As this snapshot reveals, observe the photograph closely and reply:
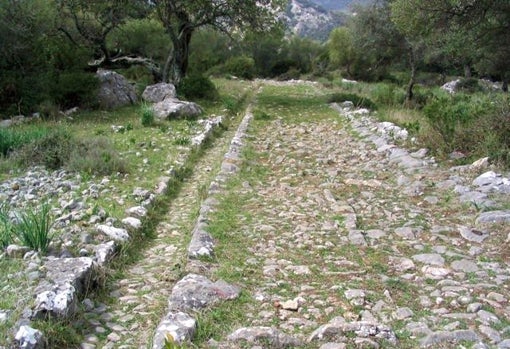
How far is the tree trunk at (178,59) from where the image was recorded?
842 inches

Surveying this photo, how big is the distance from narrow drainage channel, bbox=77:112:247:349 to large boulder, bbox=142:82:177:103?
1130 cm

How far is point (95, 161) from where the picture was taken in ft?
29.0

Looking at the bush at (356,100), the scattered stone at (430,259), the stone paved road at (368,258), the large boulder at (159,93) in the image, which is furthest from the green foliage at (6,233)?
the bush at (356,100)

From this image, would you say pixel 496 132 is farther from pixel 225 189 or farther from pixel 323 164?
pixel 225 189

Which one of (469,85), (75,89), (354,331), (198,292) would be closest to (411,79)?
(75,89)

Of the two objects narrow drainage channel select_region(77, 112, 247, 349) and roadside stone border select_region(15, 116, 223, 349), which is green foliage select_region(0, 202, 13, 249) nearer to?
roadside stone border select_region(15, 116, 223, 349)

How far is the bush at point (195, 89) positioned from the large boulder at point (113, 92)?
2217 mm

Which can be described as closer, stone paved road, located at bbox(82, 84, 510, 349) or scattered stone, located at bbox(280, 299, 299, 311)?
stone paved road, located at bbox(82, 84, 510, 349)

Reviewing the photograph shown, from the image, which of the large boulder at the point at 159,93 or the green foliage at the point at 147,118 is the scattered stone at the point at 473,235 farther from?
the large boulder at the point at 159,93

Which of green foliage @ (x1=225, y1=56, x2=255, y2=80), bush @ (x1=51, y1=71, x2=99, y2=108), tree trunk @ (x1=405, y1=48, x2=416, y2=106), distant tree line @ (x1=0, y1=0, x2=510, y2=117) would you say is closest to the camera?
distant tree line @ (x1=0, y1=0, x2=510, y2=117)

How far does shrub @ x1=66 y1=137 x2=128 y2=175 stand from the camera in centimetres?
875

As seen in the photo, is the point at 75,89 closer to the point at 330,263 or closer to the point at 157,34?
the point at 330,263

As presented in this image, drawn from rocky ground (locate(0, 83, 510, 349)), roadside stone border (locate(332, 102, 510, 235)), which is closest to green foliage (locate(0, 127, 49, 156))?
rocky ground (locate(0, 83, 510, 349))

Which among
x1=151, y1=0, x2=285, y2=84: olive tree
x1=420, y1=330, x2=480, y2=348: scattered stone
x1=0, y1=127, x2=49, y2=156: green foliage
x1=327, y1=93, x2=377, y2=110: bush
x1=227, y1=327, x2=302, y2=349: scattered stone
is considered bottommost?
x1=327, y1=93, x2=377, y2=110: bush
